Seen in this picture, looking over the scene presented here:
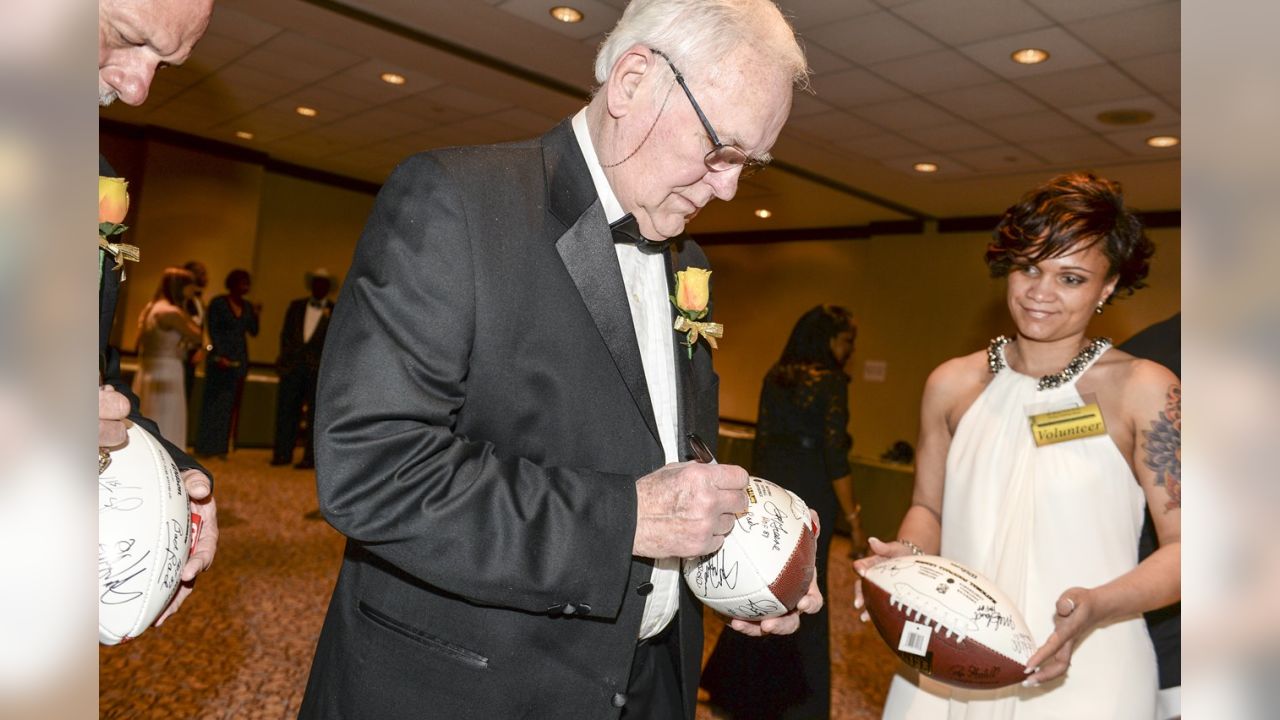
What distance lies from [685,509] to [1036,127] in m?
6.72

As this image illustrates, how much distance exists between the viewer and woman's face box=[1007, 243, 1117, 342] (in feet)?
6.98

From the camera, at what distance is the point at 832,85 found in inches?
249

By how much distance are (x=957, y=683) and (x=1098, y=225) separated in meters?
1.13

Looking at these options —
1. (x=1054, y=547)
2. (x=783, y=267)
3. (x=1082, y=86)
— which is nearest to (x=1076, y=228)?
(x=1054, y=547)

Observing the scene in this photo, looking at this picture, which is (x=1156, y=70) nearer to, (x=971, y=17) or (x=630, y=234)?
(x=971, y=17)

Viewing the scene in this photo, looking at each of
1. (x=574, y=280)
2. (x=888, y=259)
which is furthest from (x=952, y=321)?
(x=574, y=280)

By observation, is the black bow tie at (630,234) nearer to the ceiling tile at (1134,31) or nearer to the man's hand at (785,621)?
the man's hand at (785,621)

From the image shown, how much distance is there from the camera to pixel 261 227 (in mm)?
11539

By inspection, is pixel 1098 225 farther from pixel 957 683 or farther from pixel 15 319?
pixel 15 319

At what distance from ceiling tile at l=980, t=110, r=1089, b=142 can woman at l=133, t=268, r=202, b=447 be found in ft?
22.3

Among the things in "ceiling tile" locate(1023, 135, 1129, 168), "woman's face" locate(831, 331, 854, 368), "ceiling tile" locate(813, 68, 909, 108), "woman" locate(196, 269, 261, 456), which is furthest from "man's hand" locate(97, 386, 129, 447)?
"woman" locate(196, 269, 261, 456)

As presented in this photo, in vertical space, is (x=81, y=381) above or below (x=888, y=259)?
below

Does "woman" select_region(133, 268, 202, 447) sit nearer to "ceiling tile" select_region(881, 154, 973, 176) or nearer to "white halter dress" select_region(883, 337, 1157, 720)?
"ceiling tile" select_region(881, 154, 973, 176)

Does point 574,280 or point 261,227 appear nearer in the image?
point 574,280
